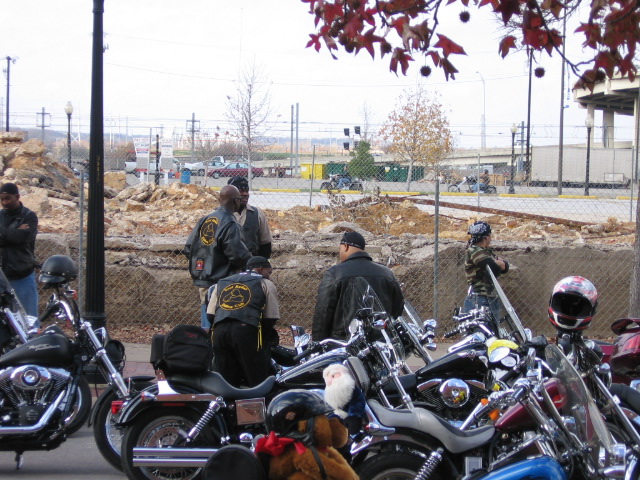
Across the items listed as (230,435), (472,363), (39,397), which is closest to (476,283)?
(472,363)

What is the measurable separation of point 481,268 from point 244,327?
3115mm

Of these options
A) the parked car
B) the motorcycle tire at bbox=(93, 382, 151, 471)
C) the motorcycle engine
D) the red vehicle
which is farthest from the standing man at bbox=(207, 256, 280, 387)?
the parked car

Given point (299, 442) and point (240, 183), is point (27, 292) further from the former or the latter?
point (299, 442)

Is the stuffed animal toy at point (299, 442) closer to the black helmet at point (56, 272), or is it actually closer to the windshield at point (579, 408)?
the windshield at point (579, 408)

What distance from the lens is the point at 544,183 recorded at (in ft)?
124

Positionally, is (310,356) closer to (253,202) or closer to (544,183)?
(253,202)

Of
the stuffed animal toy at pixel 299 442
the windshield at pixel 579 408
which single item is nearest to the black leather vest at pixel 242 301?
the windshield at pixel 579 408

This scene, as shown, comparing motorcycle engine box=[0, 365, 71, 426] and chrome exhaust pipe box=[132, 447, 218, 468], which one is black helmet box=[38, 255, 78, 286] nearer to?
motorcycle engine box=[0, 365, 71, 426]

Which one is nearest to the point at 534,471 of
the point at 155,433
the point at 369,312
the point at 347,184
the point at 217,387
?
the point at 369,312

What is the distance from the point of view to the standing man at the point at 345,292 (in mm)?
6398

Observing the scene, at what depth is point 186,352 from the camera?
17.5 feet

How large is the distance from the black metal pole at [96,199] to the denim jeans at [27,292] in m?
0.81

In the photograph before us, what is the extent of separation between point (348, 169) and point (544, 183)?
38.4 feet

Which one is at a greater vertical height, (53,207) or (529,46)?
(529,46)
